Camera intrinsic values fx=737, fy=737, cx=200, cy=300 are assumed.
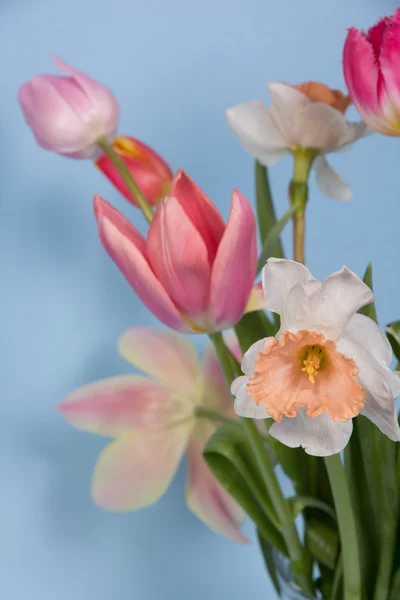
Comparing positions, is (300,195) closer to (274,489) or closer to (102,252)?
(274,489)

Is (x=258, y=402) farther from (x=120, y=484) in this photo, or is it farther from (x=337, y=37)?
(x=337, y=37)

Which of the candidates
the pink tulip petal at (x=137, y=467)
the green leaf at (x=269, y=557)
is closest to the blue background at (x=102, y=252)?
the pink tulip petal at (x=137, y=467)

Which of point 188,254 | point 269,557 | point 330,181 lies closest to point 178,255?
point 188,254

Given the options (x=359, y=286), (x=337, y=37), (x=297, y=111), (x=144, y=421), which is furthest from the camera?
(x=337, y=37)

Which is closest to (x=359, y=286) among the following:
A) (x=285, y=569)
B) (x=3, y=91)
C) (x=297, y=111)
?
(x=297, y=111)

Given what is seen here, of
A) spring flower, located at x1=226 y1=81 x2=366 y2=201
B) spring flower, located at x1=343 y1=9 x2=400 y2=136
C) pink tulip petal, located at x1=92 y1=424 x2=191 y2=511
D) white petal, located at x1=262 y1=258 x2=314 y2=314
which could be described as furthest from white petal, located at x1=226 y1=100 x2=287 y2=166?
pink tulip petal, located at x1=92 y1=424 x2=191 y2=511

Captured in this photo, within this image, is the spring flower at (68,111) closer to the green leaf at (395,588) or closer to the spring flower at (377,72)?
the spring flower at (377,72)

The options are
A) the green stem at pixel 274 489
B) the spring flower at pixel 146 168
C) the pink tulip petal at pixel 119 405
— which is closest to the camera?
the green stem at pixel 274 489
